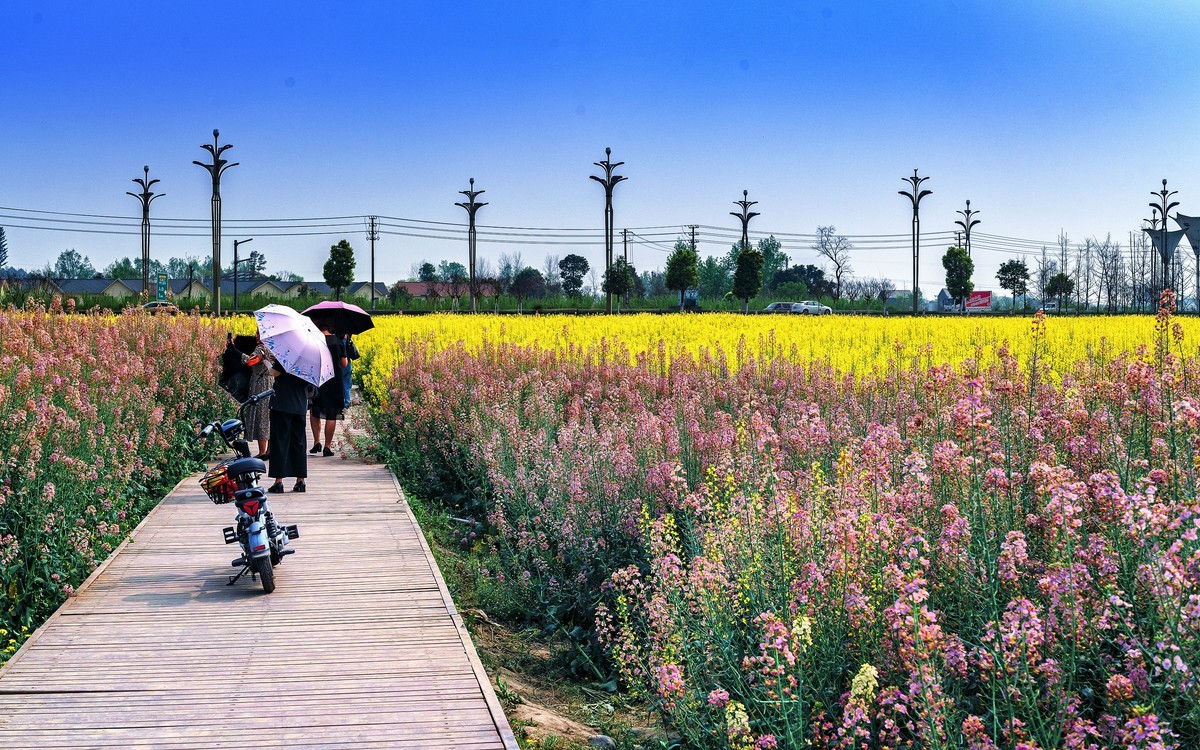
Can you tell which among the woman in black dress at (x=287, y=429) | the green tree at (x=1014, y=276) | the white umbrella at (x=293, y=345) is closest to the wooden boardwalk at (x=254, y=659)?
the white umbrella at (x=293, y=345)

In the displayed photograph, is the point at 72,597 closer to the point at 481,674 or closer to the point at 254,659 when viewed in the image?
the point at 254,659

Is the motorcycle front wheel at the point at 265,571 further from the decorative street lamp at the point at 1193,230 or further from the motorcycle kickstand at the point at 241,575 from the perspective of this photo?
the decorative street lamp at the point at 1193,230

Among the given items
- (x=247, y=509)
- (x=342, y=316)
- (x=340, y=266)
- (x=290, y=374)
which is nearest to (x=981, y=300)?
(x=340, y=266)

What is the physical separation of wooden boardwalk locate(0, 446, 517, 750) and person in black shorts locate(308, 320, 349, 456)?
4.91m

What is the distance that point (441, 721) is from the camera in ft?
16.6

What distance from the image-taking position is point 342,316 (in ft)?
50.5

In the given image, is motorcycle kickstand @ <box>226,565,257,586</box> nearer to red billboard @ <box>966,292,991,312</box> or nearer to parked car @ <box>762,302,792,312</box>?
parked car @ <box>762,302,792,312</box>

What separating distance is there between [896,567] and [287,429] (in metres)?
7.89

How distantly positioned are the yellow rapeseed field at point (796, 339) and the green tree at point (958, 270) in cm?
3567

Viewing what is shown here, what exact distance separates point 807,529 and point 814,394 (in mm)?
7037

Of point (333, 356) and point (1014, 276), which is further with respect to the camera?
point (1014, 276)

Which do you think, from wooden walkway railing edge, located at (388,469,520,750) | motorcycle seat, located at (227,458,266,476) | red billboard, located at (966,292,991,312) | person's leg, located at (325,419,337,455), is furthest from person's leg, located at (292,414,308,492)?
red billboard, located at (966,292,991,312)

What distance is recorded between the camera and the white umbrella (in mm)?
9836

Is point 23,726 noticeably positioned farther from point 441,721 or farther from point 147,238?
point 147,238
